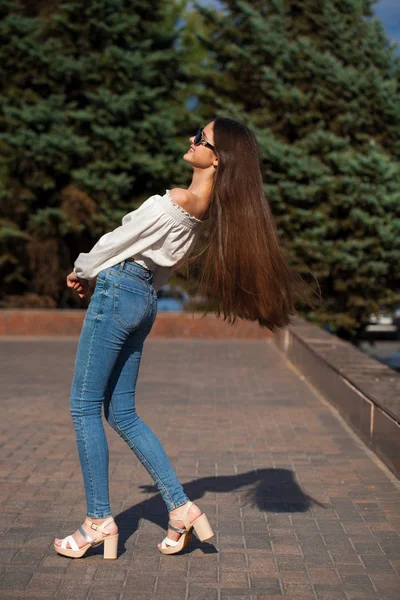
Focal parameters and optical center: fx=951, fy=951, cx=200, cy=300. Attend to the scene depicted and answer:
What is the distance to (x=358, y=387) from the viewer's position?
6.66 metres

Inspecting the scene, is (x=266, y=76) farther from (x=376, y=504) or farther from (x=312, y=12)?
(x=376, y=504)

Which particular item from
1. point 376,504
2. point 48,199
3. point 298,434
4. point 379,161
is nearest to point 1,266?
point 48,199

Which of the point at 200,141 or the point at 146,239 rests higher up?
the point at 200,141

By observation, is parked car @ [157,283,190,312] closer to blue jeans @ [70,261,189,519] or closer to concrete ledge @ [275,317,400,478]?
concrete ledge @ [275,317,400,478]

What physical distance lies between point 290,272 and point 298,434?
317 cm

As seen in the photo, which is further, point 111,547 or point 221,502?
point 221,502

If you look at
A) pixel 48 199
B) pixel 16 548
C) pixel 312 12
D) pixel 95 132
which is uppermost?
pixel 312 12

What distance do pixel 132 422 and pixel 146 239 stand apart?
787 mm

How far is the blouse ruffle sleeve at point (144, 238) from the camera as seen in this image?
3.65 meters

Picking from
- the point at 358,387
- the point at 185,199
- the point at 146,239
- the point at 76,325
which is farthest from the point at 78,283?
the point at 76,325

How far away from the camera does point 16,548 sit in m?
4.04

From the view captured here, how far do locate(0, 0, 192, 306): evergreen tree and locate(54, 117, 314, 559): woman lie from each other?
13.6 m

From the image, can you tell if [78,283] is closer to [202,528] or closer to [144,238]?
[144,238]

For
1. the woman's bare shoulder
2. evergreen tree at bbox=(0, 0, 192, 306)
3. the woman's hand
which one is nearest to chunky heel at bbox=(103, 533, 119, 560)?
the woman's hand
